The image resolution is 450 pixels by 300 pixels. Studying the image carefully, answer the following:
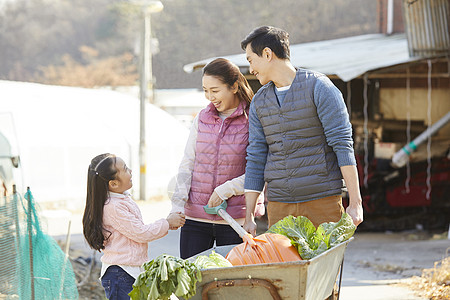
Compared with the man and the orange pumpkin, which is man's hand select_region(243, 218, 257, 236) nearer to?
the man

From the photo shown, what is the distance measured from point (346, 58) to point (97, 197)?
25.8 ft

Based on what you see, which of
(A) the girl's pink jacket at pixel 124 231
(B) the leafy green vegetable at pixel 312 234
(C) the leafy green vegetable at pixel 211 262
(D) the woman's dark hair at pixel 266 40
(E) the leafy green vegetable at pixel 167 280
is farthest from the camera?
(A) the girl's pink jacket at pixel 124 231

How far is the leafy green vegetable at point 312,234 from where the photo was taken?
284cm

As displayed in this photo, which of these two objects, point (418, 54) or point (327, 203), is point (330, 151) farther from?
point (418, 54)

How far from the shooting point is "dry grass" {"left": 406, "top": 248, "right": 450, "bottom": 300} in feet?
19.3

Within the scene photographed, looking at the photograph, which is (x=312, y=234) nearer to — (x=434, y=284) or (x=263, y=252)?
(x=263, y=252)

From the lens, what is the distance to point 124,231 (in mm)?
3566

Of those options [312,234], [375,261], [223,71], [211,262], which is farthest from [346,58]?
[211,262]

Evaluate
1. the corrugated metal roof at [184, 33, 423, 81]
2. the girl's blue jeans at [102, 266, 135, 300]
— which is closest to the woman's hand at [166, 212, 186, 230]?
the girl's blue jeans at [102, 266, 135, 300]

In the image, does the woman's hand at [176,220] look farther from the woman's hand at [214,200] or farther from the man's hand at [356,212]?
the man's hand at [356,212]

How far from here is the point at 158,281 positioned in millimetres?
2494

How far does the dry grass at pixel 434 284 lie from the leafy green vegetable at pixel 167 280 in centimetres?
389

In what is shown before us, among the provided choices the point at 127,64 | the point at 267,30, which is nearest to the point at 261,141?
the point at 267,30

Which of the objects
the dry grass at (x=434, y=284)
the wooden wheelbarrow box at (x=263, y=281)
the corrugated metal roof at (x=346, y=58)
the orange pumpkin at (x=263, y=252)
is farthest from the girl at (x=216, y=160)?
the corrugated metal roof at (x=346, y=58)
